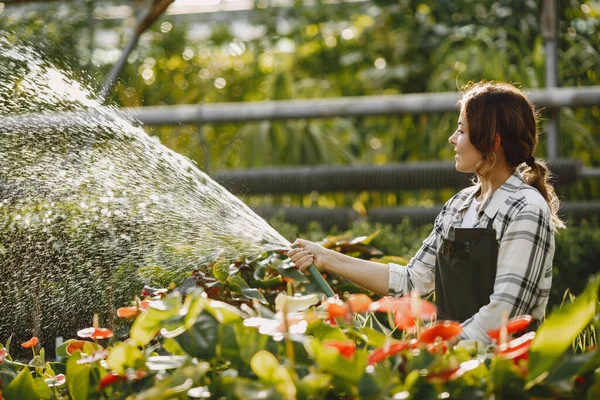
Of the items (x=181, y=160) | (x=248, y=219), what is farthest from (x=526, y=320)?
(x=181, y=160)

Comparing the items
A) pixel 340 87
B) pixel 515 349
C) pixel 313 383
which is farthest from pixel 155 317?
pixel 340 87

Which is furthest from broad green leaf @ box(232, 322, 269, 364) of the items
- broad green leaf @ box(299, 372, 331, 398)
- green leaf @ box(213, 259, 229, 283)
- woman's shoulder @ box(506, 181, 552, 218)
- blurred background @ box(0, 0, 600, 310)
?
blurred background @ box(0, 0, 600, 310)

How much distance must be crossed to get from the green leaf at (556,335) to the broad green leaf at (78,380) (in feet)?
2.22

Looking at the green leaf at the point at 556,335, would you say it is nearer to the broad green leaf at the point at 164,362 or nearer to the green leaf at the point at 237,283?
the broad green leaf at the point at 164,362

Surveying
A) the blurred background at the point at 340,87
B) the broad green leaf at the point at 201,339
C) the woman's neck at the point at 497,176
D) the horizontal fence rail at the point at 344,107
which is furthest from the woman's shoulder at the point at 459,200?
the horizontal fence rail at the point at 344,107

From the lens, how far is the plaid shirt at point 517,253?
5.75ft

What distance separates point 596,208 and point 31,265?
3221 millimetres

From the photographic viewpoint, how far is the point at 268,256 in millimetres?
2340

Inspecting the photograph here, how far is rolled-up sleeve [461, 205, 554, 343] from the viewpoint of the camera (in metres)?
1.75

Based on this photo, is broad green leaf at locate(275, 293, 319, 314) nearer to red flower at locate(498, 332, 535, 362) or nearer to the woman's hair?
red flower at locate(498, 332, 535, 362)

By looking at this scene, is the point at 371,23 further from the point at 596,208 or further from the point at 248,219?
the point at 248,219

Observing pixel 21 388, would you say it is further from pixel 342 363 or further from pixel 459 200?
pixel 459 200

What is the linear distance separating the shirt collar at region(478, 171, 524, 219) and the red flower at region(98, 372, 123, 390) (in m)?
1.03

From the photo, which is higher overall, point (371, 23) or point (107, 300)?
point (371, 23)
